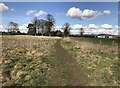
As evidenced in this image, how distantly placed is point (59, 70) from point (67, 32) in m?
89.5

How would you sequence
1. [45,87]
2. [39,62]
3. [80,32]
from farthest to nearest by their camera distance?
[80,32] < [39,62] < [45,87]

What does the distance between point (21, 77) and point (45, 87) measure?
2.61 meters

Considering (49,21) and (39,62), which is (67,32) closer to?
(49,21)

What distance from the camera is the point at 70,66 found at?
49.3 feet

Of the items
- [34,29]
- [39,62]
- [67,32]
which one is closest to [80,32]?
[67,32]

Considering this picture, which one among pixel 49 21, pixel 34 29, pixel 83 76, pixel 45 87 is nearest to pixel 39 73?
pixel 45 87

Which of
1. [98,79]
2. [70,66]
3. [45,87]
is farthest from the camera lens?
[70,66]

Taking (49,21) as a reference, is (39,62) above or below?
below

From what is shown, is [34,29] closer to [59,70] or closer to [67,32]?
[67,32]

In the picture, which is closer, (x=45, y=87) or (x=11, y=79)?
(x=45, y=87)

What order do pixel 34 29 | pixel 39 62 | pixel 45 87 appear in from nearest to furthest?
pixel 45 87 < pixel 39 62 < pixel 34 29

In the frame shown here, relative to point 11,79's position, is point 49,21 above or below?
above

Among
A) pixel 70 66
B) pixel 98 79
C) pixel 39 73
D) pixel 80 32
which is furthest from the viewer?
pixel 80 32

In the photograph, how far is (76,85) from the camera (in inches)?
442
